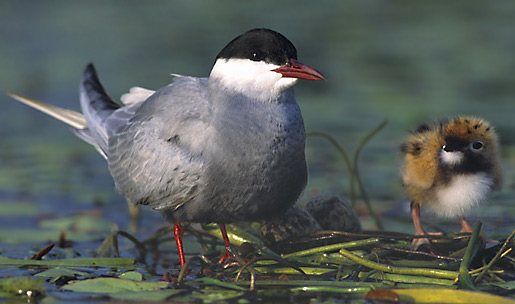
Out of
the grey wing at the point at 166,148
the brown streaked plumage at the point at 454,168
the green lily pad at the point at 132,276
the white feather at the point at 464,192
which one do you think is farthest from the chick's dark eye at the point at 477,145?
the green lily pad at the point at 132,276

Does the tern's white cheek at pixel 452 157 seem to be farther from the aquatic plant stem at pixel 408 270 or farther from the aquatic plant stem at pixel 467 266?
the aquatic plant stem at pixel 408 270

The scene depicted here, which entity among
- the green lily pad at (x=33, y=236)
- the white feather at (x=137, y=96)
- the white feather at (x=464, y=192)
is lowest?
the green lily pad at (x=33, y=236)

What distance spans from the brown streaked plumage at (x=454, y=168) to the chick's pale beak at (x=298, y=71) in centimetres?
96

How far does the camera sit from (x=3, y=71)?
11.0m

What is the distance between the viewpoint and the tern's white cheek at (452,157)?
5.01m

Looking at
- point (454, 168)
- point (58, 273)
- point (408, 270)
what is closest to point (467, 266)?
point (408, 270)

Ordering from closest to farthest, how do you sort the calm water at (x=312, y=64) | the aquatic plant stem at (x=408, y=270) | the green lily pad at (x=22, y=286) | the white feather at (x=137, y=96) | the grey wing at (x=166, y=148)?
the green lily pad at (x=22, y=286), the aquatic plant stem at (x=408, y=270), the grey wing at (x=166, y=148), the white feather at (x=137, y=96), the calm water at (x=312, y=64)

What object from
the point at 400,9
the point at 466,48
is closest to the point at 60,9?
the point at 400,9

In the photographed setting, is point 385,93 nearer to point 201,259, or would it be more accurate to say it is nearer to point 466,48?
point 466,48

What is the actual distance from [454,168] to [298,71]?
117 cm

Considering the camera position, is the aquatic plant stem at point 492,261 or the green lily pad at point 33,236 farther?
the green lily pad at point 33,236

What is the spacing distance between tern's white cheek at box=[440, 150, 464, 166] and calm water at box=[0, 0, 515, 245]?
708 mm

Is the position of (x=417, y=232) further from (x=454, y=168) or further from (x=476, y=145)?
(x=476, y=145)

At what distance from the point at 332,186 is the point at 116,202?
1.78 m
